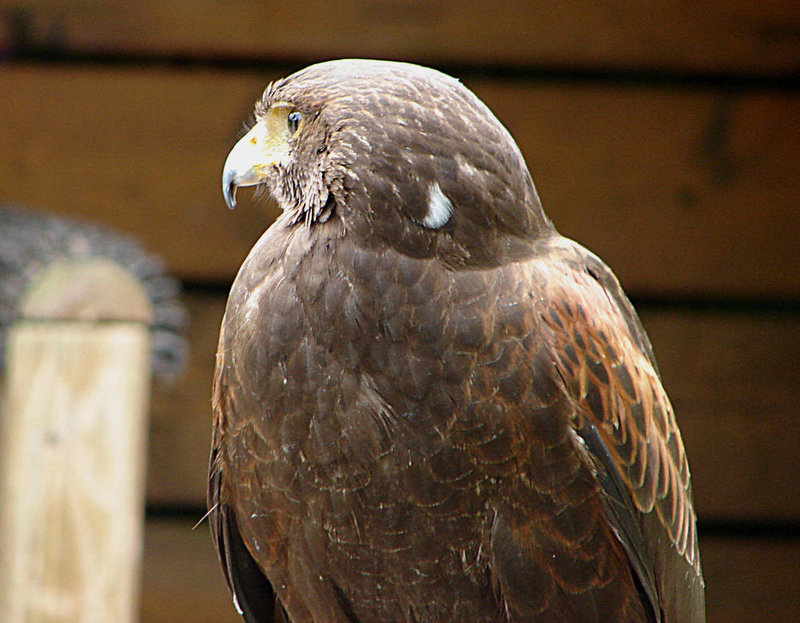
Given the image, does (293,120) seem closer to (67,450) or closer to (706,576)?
(67,450)

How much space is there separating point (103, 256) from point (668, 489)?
111 cm

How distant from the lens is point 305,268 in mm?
1586

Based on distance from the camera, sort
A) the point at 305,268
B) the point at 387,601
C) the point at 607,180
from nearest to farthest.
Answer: the point at 305,268
the point at 387,601
the point at 607,180

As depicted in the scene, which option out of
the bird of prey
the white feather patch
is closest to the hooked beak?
the bird of prey

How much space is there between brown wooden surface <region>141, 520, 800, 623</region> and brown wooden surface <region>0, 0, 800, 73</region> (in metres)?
1.34

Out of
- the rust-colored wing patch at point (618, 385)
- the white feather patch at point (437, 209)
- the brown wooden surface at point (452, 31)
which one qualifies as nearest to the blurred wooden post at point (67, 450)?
the white feather patch at point (437, 209)

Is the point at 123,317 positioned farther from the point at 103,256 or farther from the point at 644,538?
the point at 644,538

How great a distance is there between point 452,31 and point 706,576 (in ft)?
5.52

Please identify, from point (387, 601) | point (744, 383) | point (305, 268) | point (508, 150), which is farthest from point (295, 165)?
point (744, 383)

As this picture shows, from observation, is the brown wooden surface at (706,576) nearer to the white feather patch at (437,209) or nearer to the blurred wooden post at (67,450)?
the blurred wooden post at (67,450)

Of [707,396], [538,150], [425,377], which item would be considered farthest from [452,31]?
[425,377]

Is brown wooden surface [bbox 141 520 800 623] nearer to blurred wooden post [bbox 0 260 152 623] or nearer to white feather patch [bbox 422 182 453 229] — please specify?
blurred wooden post [bbox 0 260 152 623]

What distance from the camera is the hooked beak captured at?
1.68 metres

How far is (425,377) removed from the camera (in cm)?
154
